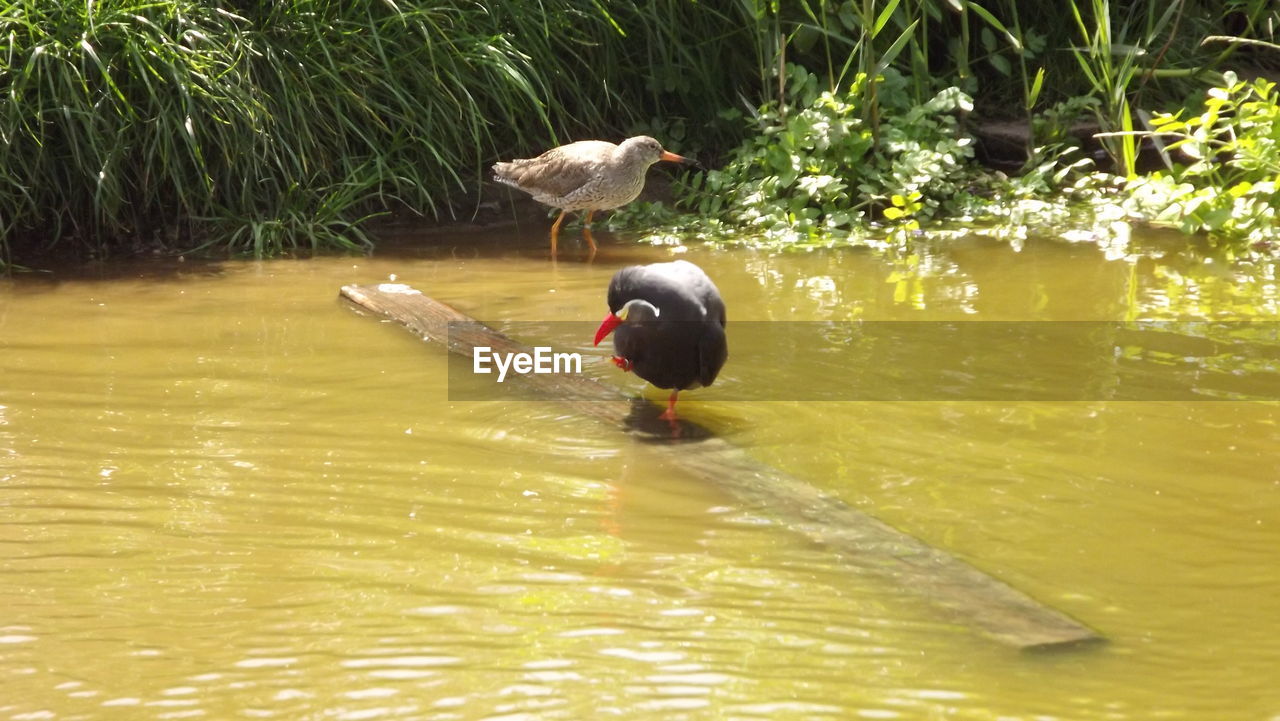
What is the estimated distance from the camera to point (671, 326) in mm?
4141

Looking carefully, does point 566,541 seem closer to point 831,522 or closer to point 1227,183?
point 831,522

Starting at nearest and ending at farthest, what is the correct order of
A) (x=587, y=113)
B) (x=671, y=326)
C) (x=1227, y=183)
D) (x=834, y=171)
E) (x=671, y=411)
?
1. (x=671, y=326)
2. (x=671, y=411)
3. (x=1227, y=183)
4. (x=834, y=171)
5. (x=587, y=113)

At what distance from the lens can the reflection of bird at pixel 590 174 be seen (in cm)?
718

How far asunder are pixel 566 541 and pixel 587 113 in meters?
5.45

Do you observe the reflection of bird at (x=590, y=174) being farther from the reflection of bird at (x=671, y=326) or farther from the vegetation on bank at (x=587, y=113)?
the reflection of bird at (x=671, y=326)

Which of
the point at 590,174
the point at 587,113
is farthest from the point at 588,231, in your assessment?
the point at 587,113

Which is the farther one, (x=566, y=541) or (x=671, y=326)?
(x=671, y=326)

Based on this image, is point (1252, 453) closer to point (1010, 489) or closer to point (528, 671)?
point (1010, 489)

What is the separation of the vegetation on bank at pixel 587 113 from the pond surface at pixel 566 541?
1646mm

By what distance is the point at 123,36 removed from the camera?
6.70m

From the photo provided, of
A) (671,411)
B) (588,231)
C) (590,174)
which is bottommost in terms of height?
(671,411)

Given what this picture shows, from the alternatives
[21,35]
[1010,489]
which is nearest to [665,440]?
[1010,489]

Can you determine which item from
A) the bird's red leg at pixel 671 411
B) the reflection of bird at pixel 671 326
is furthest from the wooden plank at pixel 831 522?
the reflection of bird at pixel 671 326

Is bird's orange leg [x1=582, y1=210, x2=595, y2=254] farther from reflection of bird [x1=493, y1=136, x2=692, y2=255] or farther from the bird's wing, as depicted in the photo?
the bird's wing
